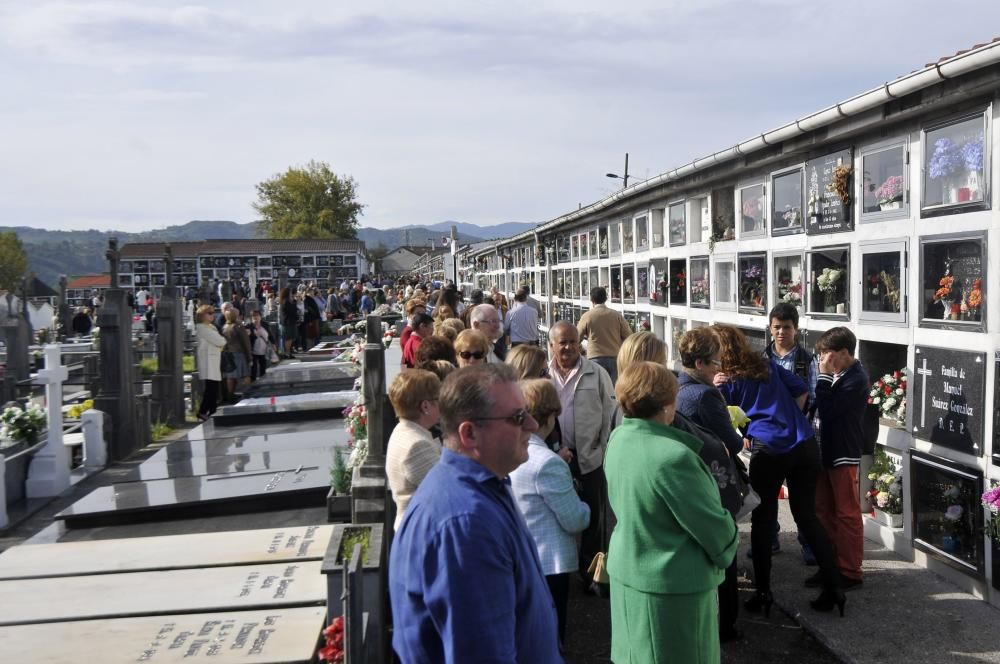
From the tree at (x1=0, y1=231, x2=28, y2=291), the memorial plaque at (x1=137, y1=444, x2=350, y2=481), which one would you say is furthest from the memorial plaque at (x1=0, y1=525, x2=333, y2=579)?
the tree at (x1=0, y1=231, x2=28, y2=291)

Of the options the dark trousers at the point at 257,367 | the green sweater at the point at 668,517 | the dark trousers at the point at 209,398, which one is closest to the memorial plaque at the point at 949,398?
the green sweater at the point at 668,517

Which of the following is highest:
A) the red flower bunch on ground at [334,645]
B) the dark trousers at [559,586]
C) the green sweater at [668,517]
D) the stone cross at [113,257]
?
the stone cross at [113,257]

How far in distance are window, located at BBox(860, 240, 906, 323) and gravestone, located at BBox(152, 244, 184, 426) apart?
33.1 ft

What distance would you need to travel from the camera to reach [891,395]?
5398 millimetres

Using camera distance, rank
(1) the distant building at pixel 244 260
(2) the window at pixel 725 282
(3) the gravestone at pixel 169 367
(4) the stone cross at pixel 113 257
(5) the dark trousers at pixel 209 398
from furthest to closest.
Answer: (1) the distant building at pixel 244 260 → (5) the dark trousers at pixel 209 398 → (3) the gravestone at pixel 169 367 → (4) the stone cross at pixel 113 257 → (2) the window at pixel 725 282

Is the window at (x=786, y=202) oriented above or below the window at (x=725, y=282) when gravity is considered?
above

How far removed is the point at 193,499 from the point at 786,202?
18.4 feet

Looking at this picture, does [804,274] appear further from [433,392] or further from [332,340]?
[332,340]

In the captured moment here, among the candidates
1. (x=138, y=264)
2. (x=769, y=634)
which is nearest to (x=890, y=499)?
(x=769, y=634)

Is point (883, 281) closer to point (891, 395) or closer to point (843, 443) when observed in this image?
point (891, 395)

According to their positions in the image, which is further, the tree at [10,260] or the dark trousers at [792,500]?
the tree at [10,260]

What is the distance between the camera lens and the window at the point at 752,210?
7.33m

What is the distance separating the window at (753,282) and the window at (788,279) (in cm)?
21

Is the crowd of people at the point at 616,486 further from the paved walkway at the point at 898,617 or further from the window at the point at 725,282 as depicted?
the window at the point at 725,282
